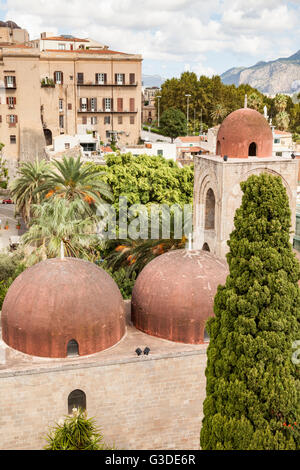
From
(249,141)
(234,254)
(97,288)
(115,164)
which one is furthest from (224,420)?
(115,164)

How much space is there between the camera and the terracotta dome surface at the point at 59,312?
1491 centimetres

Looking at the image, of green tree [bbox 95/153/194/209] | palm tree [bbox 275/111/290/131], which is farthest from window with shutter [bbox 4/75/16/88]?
palm tree [bbox 275/111/290/131]

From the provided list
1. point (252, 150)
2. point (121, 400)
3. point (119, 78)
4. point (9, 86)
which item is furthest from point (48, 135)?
point (121, 400)

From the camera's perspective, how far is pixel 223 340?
1130cm

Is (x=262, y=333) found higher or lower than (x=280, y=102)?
lower

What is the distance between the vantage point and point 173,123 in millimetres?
75188

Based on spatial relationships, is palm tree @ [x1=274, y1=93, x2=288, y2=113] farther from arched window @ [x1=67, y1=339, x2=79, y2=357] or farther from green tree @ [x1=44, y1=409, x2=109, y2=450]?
green tree @ [x1=44, y1=409, x2=109, y2=450]

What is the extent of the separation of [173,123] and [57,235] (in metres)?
54.4

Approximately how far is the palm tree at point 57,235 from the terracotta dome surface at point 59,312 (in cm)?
779

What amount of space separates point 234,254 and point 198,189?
11732 mm

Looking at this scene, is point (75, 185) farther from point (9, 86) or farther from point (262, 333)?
point (9, 86)

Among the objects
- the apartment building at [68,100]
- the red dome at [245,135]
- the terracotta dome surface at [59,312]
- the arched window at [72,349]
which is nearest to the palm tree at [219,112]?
the apartment building at [68,100]

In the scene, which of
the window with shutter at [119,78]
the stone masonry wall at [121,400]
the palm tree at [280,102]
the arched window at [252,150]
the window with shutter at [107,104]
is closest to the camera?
the stone masonry wall at [121,400]

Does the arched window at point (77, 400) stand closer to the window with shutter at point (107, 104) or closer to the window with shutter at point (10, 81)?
the window with shutter at point (10, 81)
